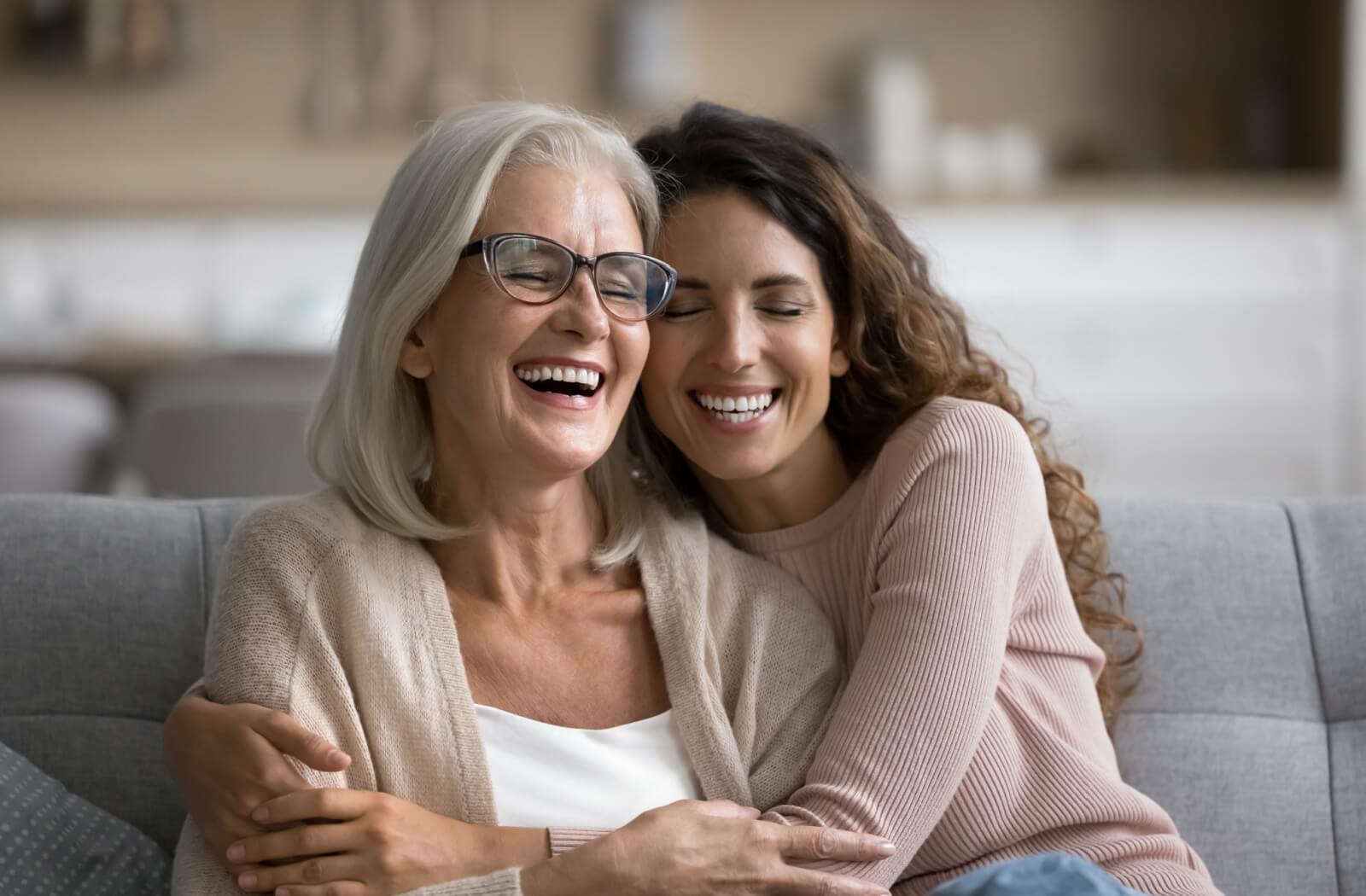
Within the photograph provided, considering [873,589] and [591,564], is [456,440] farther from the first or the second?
[873,589]

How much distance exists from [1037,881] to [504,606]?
651 mm

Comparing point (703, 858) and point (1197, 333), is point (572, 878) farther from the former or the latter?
point (1197, 333)

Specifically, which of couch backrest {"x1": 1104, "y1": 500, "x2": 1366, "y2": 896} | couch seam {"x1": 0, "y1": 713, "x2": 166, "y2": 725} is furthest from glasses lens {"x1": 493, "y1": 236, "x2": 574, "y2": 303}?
couch backrest {"x1": 1104, "y1": 500, "x2": 1366, "y2": 896}

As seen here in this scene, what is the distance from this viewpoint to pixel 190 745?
146cm

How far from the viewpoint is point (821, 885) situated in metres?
1.43

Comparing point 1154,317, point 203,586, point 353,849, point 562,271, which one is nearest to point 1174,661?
point 562,271

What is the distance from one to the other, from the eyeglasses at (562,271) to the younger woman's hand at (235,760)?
0.47 m

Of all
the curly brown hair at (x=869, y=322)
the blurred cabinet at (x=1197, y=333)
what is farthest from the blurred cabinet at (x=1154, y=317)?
the curly brown hair at (x=869, y=322)

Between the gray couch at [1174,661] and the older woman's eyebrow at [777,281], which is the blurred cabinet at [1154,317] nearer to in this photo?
the gray couch at [1174,661]

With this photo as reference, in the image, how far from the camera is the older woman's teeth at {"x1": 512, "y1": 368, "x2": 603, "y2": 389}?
61.8 inches

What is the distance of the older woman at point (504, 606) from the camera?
144cm

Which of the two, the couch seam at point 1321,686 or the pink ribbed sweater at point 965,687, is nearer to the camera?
the pink ribbed sweater at point 965,687

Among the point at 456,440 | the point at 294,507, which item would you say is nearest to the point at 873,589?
the point at 456,440

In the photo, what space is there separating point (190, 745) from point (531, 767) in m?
0.33
